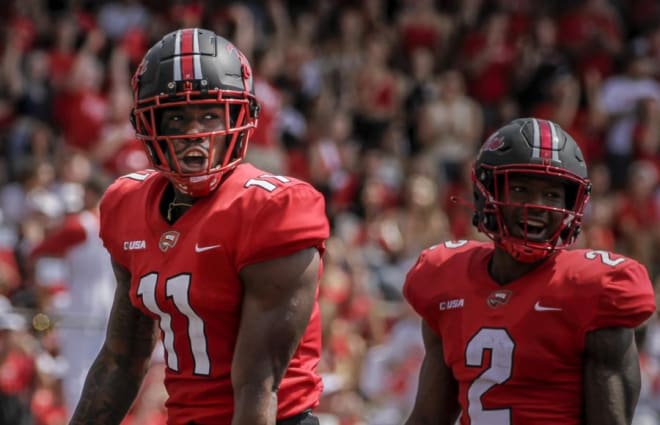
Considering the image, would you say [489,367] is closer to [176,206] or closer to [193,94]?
[176,206]

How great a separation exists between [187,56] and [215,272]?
60 cm

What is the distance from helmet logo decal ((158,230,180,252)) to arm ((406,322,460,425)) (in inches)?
34.3

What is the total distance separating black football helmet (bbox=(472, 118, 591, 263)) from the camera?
146 inches

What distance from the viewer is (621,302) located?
3.54 metres

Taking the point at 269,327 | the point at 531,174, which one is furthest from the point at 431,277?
the point at 269,327

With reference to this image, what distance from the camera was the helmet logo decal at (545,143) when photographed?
375cm

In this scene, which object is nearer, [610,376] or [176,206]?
[610,376]

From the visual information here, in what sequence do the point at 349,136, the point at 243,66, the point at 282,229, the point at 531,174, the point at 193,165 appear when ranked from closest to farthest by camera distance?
the point at 282,229 < the point at 193,165 < the point at 243,66 < the point at 531,174 < the point at 349,136

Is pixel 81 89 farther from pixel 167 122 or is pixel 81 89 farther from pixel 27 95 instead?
pixel 167 122

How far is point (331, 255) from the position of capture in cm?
934

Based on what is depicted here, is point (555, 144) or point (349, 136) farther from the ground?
point (555, 144)

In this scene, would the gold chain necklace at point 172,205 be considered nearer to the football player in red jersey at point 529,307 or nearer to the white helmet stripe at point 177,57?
the white helmet stripe at point 177,57

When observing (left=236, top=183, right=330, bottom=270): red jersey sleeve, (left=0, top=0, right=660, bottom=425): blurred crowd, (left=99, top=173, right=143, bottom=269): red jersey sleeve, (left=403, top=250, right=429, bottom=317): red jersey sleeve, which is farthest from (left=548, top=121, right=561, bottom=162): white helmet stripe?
(left=0, top=0, right=660, bottom=425): blurred crowd

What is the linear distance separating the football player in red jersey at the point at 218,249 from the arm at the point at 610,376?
2.48ft
